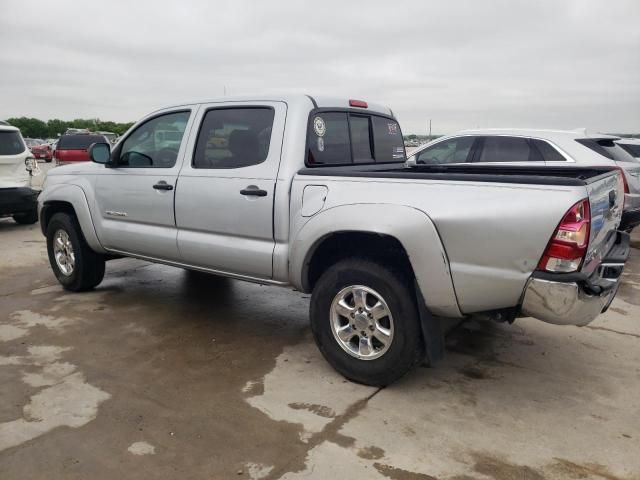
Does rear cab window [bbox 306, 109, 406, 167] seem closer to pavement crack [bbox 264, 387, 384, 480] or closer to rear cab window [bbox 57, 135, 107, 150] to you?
pavement crack [bbox 264, 387, 384, 480]

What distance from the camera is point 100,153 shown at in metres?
5.19

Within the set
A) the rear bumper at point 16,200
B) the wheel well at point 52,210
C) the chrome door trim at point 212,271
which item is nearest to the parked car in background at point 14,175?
the rear bumper at point 16,200

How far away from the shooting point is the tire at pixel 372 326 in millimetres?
3359

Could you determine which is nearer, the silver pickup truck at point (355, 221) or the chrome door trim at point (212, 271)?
the silver pickup truck at point (355, 221)

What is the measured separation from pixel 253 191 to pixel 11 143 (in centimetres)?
720

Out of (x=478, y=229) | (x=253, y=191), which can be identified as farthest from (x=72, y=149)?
(x=478, y=229)

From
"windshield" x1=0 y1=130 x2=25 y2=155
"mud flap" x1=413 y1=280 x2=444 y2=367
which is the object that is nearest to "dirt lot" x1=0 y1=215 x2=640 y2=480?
"mud flap" x1=413 y1=280 x2=444 y2=367

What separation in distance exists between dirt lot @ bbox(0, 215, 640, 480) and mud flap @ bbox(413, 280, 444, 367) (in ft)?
0.99

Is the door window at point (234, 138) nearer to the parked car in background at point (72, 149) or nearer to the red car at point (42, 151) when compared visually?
the parked car in background at point (72, 149)

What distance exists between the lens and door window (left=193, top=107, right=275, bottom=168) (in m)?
4.09

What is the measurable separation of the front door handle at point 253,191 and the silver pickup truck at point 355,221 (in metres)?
0.01

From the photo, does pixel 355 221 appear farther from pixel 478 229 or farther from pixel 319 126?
pixel 319 126

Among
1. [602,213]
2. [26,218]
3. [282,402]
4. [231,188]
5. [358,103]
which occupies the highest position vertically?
[358,103]

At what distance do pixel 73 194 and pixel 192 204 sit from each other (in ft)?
5.91
